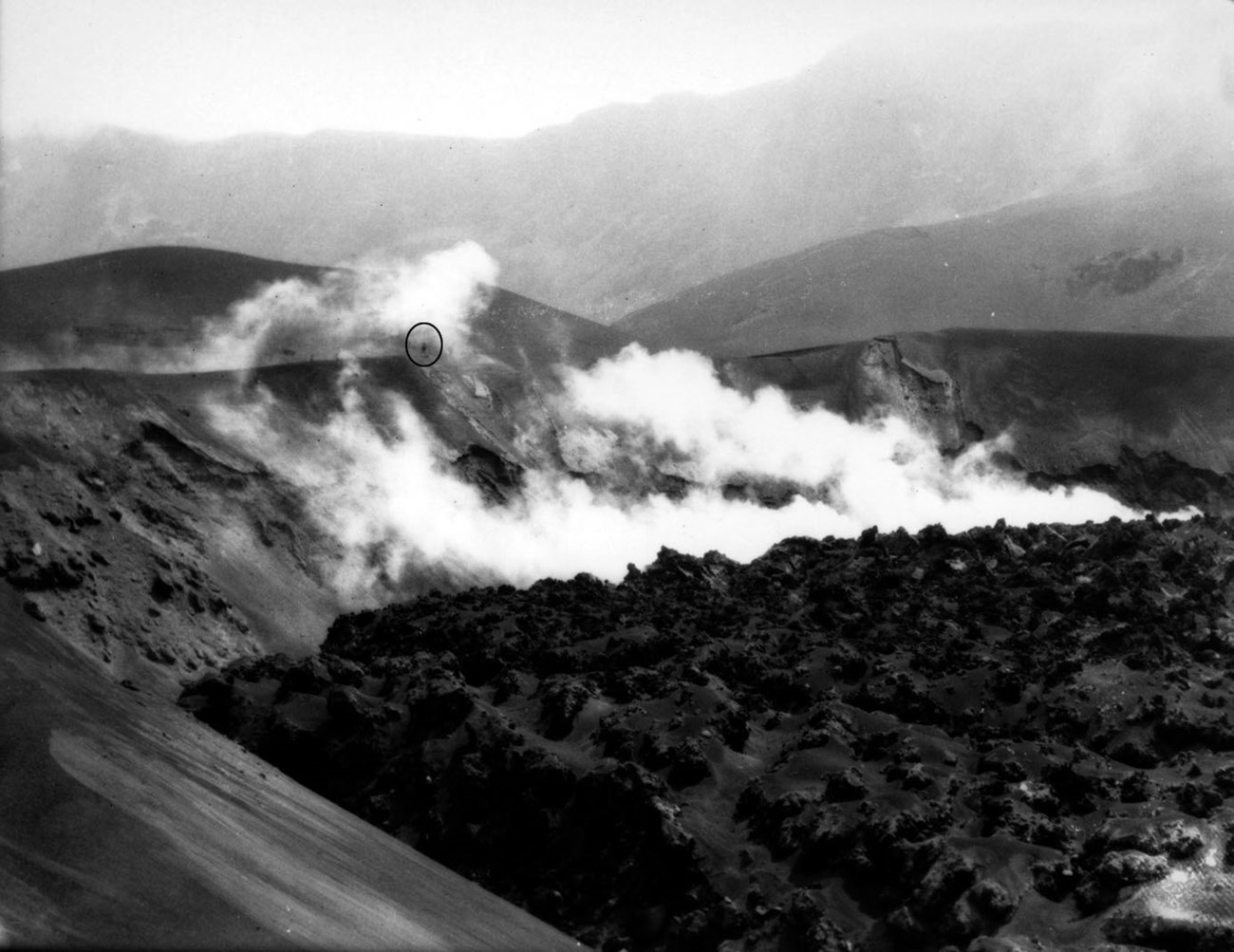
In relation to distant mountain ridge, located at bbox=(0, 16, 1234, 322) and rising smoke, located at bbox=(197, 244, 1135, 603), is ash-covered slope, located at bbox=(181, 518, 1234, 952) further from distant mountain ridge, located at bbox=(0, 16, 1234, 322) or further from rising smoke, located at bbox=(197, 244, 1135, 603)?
distant mountain ridge, located at bbox=(0, 16, 1234, 322)

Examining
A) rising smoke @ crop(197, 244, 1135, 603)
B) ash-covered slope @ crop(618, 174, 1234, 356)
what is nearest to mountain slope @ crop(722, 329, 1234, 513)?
rising smoke @ crop(197, 244, 1135, 603)

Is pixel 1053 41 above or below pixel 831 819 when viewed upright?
above

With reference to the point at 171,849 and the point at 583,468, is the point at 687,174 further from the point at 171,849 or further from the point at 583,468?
the point at 171,849

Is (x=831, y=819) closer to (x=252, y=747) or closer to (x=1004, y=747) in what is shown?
(x=1004, y=747)

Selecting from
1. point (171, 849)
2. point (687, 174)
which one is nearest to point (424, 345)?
point (171, 849)

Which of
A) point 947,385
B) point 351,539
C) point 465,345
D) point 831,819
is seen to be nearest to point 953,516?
point 947,385
